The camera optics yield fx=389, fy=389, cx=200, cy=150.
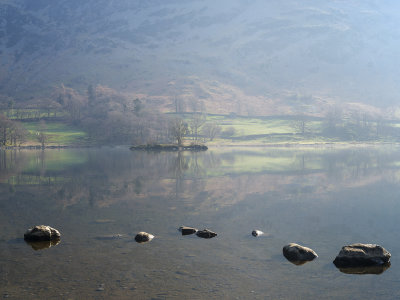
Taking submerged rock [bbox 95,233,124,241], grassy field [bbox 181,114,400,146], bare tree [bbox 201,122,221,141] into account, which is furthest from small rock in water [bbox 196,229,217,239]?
bare tree [bbox 201,122,221,141]

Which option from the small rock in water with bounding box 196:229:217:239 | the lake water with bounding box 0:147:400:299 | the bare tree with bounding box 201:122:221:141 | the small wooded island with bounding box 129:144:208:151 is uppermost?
the bare tree with bounding box 201:122:221:141

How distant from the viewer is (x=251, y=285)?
15305 millimetres

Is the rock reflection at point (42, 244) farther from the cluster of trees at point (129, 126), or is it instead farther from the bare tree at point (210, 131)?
the bare tree at point (210, 131)

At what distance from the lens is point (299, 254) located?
60.1ft

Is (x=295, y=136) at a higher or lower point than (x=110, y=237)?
higher

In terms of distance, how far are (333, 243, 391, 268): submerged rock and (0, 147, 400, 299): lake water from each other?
0.52 metres

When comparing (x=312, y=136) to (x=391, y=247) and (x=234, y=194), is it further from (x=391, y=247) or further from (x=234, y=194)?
(x=391, y=247)

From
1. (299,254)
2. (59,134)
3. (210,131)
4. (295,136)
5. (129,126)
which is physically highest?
(129,126)

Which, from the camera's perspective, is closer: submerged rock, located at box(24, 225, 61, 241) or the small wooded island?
submerged rock, located at box(24, 225, 61, 241)

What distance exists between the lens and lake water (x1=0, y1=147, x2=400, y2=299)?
15047 mm

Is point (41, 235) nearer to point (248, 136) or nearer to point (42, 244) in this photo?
point (42, 244)

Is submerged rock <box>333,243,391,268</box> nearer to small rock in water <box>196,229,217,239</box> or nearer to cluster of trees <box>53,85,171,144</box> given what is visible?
small rock in water <box>196,229,217,239</box>

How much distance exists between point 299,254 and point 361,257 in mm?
2705

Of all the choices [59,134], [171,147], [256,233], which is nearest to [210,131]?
[171,147]
